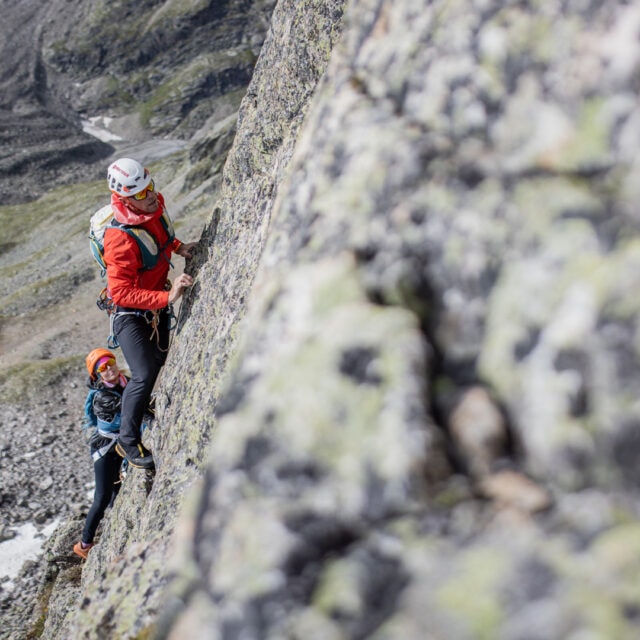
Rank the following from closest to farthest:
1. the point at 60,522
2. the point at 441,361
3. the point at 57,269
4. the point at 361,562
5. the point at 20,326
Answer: the point at 361,562 → the point at 441,361 → the point at 60,522 → the point at 20,326 → the point at 57,269

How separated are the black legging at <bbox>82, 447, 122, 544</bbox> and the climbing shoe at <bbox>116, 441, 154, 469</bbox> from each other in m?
4.34

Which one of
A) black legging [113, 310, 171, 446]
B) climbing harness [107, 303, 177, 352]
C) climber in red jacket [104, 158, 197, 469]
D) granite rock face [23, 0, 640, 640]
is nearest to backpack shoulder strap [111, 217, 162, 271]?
climber in red jacket [104, 158, 197, 469]

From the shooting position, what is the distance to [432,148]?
4.14 meters

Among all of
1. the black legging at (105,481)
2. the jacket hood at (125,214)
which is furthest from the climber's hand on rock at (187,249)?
the black legging at (105,481)

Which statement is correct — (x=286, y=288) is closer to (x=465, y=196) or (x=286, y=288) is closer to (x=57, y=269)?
(x=465, y=196)

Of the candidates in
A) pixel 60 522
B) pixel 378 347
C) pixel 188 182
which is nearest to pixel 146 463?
pixel 378 347

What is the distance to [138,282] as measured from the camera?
423 inches

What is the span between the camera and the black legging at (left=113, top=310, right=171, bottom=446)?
36.8 ft

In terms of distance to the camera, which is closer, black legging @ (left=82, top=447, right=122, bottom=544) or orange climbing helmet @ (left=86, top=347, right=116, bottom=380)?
orange climbing helmet @ (left=86, top=347, right=116, bottom=380)

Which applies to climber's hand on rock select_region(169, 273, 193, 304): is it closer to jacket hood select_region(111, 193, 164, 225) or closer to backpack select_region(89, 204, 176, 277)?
backpack select_region(89, 204, 176, 277)

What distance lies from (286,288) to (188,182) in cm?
8546

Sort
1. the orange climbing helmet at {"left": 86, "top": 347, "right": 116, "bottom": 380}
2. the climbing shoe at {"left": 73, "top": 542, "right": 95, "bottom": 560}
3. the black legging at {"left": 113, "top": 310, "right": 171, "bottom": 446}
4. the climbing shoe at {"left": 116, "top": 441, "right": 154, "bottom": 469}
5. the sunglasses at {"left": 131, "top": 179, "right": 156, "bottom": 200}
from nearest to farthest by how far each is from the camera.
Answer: the sunglasses at {"left": 131, "top": 179, "right": 156, "bottom": 200}, the climbing shoe at {"left": 116, "top": 441, "right": 154, "bottom": 469}, the black legging at {"left": 113, "top": 310, "right": 171, "bottom": 446}, the orange climbing helmet at {"left": 86, "top": 347, "right": 116, "bottom": 380}, the climbing shoe at {"left": 73, "top": 542, "right": 95, "bottom": 560}

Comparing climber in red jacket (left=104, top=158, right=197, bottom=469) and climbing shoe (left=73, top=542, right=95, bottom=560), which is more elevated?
climber in red jacket (left=104, top=158, right=197, bottom=469)

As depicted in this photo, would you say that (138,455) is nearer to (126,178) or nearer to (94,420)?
(94,420)
